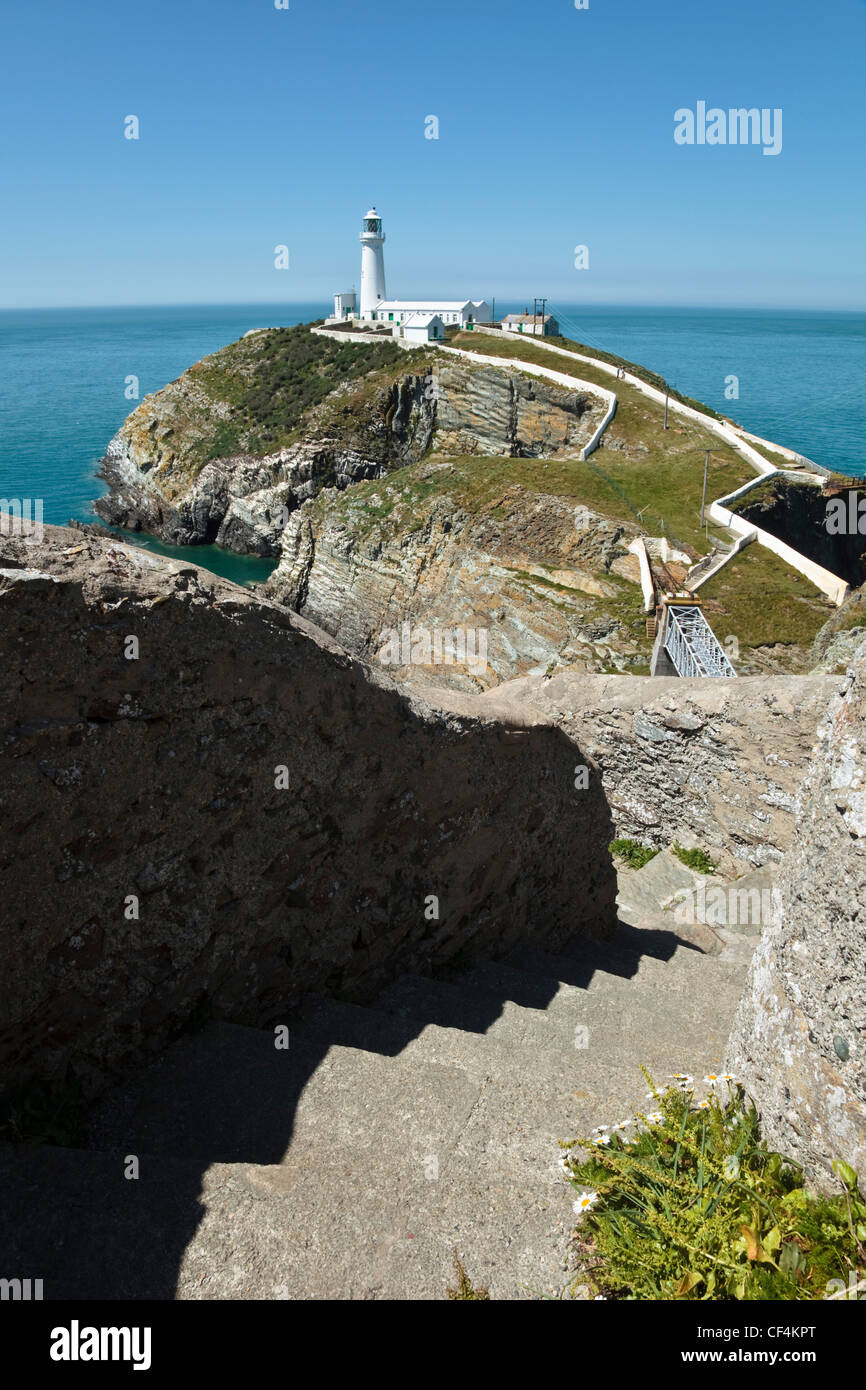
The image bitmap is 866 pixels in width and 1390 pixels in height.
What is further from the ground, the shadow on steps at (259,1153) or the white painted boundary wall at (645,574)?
the white painted boundary wall at (645,574)

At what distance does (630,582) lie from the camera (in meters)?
45.7

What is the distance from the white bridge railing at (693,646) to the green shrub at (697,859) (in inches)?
713

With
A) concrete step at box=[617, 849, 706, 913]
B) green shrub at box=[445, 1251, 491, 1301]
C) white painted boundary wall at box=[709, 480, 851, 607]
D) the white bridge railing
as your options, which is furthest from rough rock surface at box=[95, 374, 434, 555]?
green shrub at box=[445, 1251, 491, 1301]

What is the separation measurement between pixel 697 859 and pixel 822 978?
11.1 meters

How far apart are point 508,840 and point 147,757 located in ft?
13.9

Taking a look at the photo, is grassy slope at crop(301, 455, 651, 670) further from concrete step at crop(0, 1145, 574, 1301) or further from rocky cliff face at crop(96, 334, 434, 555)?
concrete step at crop(0, 1145, 574, 1301)

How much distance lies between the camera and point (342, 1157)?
14.9 ft

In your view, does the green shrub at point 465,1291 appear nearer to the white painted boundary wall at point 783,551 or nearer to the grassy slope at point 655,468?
the white painted boundary wall at point 783,551

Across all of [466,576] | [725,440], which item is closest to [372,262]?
[725,440]

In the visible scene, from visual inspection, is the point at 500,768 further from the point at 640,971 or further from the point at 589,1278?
the point at 589,1278

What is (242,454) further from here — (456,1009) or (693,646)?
(456,1009)

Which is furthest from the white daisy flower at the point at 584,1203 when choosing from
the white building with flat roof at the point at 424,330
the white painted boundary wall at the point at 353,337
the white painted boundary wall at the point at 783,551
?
the white building with flat roof at the point at 424,330

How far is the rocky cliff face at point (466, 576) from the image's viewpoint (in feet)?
146

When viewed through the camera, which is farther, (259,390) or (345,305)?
(345,305)
